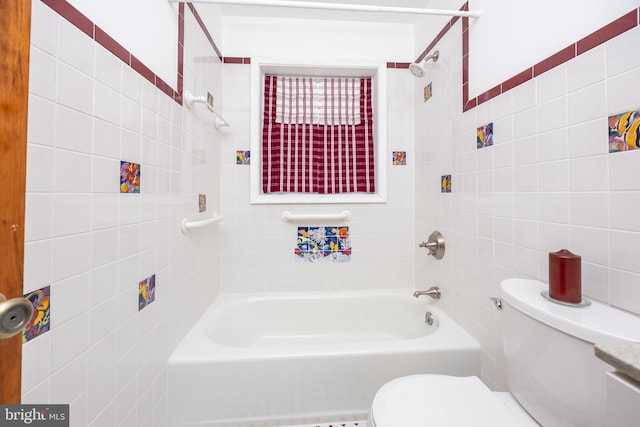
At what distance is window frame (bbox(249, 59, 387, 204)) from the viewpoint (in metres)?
1.72

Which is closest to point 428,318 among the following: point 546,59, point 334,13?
point 546,59

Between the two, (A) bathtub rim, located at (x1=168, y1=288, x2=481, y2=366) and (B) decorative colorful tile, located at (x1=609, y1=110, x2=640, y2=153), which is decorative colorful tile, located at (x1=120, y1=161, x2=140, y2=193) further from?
(B) decorative colorful tile, located at (x1=609, y1=110, x2=640, y2=153)

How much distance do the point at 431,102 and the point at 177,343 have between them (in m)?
1.84

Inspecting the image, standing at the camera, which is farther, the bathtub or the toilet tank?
the bathtub

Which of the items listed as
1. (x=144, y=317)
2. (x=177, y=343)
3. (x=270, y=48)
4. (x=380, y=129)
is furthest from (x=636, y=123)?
(x=270, y=48)

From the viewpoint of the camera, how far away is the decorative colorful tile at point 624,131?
602mm

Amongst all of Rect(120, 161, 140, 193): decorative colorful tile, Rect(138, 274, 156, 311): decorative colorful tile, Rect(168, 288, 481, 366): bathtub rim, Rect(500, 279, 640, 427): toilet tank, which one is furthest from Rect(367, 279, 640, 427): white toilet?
Rect(120, 161, 140, 193): decorative colorful tile

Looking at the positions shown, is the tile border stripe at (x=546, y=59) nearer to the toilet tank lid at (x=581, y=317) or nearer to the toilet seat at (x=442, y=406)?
the toilet tank lid at (x=581, y=317)

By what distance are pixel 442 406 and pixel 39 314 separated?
956mm

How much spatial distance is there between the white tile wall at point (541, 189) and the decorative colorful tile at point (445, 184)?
3 centimetres

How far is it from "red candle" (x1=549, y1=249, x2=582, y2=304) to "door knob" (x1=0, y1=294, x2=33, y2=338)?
1.08 meters

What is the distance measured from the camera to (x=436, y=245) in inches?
→ 57.6

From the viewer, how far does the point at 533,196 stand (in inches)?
34.3

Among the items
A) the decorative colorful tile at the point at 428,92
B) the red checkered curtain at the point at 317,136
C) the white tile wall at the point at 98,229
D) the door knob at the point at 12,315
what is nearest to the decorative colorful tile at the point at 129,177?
the white tile wall at the point at 98,229
